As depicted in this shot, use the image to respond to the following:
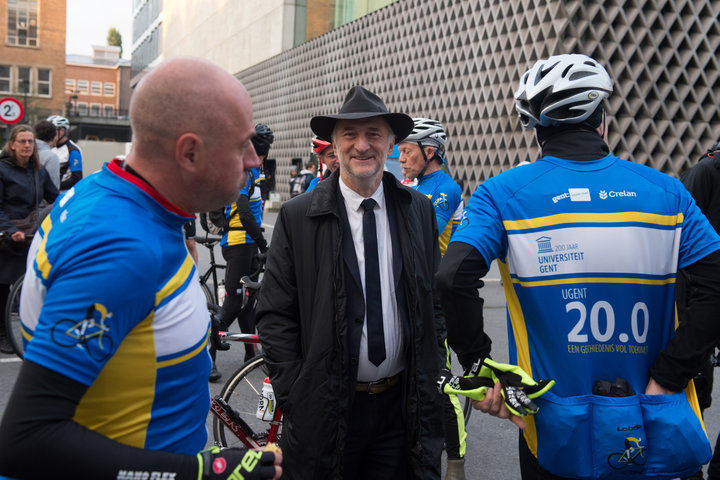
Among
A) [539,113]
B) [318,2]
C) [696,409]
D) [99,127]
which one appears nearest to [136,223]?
[539,113]

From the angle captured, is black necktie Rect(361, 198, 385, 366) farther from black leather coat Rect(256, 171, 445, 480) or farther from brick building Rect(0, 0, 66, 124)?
brick building Rect(0, 0, 66, 124)

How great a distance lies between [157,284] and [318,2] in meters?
33.4

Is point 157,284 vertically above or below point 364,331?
above

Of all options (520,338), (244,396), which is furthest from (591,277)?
(244,396)

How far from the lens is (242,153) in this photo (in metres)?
1.54

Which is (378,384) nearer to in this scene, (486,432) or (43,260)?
(43,260)

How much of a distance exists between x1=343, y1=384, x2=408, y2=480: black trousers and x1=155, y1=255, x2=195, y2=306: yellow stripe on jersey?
Result: 156cm

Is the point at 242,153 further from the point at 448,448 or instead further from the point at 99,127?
the point at 99,127

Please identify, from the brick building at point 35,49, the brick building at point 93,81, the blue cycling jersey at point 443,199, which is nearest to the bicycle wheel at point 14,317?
the blue cycling jersey at point 443,199

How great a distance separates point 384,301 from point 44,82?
245ft

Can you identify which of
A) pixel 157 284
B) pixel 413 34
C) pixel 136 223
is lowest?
pixel 157 284

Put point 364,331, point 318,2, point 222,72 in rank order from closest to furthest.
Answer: point 222,72 → point 364,331 → point 318,2

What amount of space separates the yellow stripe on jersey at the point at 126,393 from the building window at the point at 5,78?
245 ft

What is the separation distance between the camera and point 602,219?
2229mm
